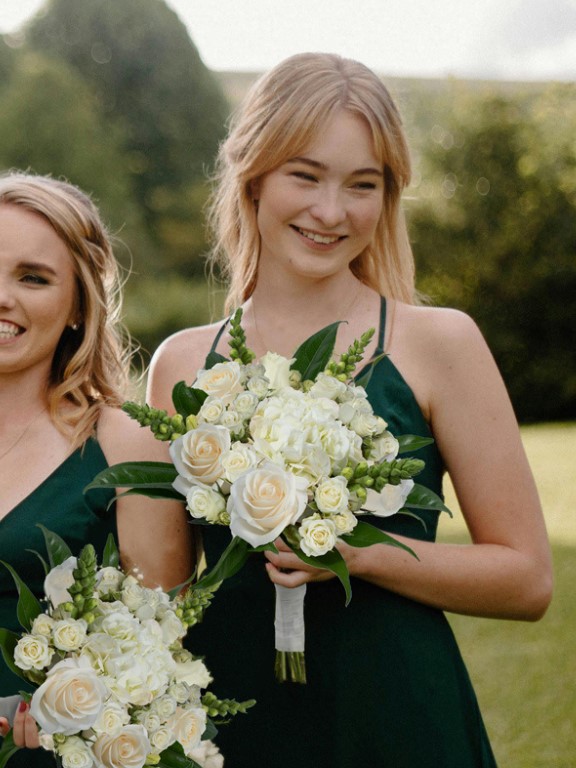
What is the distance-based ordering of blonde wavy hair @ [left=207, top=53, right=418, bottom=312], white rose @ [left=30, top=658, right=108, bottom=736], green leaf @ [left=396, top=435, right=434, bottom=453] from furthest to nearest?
1. blonde wavy hair @ [left=207, top=53, right=418, bottom=312]
2. green leaf @ [left=396, top=435, right=434, bottom=453]
3. white rose @ [left=30, top=658, right=108, bottom=736]

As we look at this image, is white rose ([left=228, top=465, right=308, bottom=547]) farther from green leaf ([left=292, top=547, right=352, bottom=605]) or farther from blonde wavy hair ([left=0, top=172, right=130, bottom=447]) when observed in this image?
blonde wavy hair ([left=0, top=172, right=130, bottom=447])

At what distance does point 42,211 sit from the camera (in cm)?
325

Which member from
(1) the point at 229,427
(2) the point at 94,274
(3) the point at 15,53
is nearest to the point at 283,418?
(1) the point at 229,427

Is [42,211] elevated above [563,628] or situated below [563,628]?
above

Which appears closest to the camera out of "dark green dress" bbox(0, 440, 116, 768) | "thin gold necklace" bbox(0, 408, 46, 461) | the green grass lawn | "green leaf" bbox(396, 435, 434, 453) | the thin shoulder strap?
"green leaf" bbox(396, 435, 434, 453)

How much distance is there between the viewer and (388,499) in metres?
2.58

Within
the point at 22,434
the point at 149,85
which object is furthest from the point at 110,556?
the point at 149,85

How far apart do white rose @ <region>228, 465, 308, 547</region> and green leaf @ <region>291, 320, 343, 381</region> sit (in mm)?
390

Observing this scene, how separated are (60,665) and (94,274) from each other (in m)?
1.48

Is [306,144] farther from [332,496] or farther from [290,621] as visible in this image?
[290,621]

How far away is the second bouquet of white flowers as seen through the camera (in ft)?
7.68

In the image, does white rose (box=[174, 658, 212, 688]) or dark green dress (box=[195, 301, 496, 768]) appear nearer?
white rose (box=[174, 658, 212, 688])

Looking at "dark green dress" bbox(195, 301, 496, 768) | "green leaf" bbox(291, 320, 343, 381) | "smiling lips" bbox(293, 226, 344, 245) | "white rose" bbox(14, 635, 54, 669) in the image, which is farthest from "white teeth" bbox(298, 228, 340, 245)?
"white rose" bbox(14, 635, 54, 669)

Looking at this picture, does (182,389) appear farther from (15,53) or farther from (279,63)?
(15,53)
